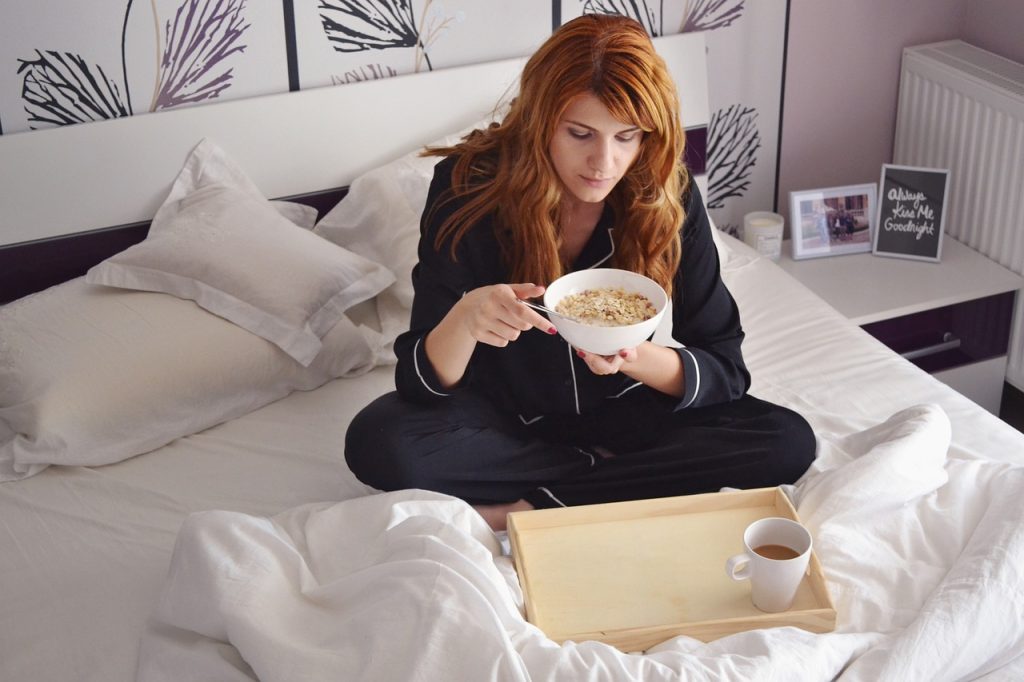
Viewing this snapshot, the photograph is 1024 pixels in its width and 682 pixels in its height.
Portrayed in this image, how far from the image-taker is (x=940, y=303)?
2.79m

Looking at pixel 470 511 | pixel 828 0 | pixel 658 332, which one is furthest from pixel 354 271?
pixel 828 0

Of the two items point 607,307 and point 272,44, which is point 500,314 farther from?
point 272,44

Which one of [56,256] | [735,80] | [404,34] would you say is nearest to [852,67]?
[735,80]

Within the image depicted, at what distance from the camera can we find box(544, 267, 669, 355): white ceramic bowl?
1.58 metres

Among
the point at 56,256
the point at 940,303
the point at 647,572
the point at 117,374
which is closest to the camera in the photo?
the point at 647,572

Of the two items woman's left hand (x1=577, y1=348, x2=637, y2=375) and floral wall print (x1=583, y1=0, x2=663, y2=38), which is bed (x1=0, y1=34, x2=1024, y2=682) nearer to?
floral wall print (x1=583, y1=0, x2=663, y2=38)

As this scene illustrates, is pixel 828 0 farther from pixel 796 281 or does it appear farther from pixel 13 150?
pixel 13 150

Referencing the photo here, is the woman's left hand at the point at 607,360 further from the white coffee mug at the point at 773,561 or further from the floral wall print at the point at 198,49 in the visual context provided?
the floral wall print at the point at 198,49

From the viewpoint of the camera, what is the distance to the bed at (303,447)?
1456 millimetres

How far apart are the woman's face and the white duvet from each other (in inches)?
21.4

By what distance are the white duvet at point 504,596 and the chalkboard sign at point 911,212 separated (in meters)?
1.27

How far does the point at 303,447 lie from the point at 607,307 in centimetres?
73

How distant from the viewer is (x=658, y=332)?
86.2 inches

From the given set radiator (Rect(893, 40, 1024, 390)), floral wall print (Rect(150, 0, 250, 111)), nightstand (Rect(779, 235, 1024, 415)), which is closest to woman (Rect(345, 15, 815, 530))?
floral wall print (Rect(150, 0, 250, 111))
